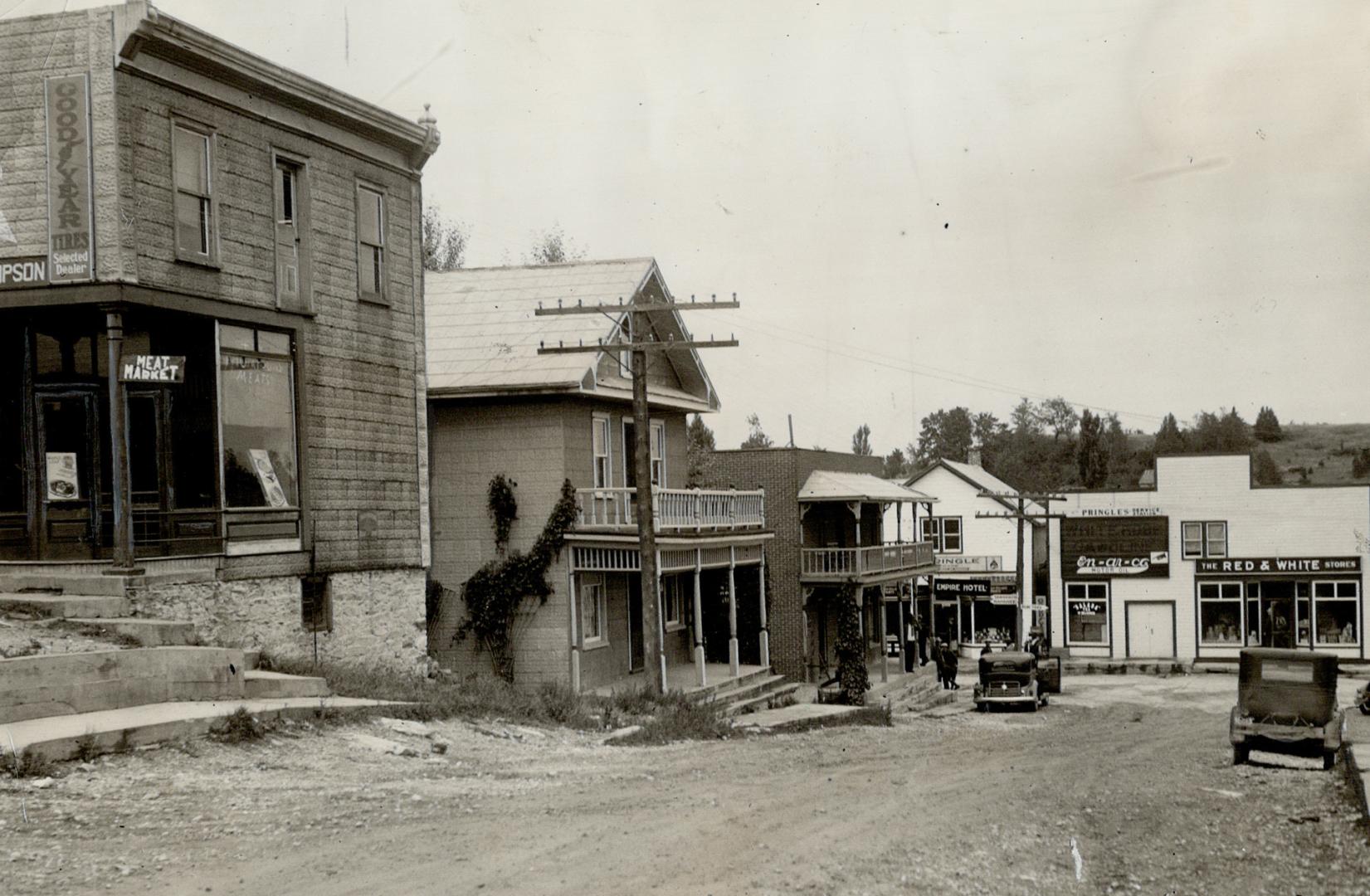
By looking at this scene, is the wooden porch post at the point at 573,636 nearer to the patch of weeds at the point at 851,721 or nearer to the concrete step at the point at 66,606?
the patch of weeds at the point at 851,721

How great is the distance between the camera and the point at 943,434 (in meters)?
119

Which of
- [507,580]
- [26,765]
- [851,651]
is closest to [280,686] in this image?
[26,765]

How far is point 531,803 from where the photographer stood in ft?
40.5

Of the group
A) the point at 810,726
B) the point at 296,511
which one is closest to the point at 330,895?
the point at 296,511

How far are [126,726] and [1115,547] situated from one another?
43852 mm

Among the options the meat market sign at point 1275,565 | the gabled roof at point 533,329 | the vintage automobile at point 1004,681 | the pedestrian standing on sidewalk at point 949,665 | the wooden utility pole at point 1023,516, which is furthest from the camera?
the meat market sign at point 1275,565

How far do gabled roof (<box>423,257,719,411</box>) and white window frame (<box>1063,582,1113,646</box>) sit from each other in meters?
24.6

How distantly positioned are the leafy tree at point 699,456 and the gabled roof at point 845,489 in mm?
2622

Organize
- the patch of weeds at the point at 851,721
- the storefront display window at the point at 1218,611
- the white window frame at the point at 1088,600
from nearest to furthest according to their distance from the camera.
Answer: the patch of weeds at the point at 851,721 → the storefront display window at the point at 1218,611 → the white window frame at the point at 1088,600

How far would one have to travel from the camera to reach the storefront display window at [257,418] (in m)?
19.0

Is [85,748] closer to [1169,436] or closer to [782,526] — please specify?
[782,526]

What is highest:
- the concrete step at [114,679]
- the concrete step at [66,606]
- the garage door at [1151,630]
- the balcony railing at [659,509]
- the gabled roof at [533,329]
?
the gabled roof at [533,329]

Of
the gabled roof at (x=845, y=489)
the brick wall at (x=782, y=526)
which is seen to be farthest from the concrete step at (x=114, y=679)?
the gabled roof at (x=845, y=489)

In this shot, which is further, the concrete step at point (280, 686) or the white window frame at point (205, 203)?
the white window frame at point (205, 203)
